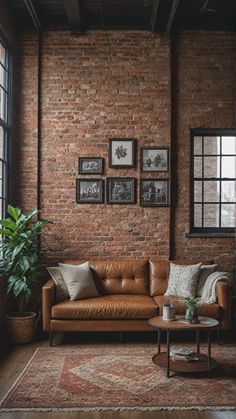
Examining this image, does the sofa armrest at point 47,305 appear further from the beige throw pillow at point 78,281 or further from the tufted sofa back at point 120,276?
the tufted sofa back at point 120,276

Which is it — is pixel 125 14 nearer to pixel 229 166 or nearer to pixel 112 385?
pixel 229 166

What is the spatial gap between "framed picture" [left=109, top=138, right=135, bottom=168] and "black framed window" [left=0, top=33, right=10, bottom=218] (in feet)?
4.93

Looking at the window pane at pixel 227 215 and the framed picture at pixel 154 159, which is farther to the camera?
the window pane at pixel 227 215

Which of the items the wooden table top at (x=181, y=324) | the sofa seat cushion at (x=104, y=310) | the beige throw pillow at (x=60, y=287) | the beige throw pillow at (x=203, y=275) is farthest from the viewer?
the beige throw pillow at (x=203, y=275)

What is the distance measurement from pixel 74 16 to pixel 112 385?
4.70m

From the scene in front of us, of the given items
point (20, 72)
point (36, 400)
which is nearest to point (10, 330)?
point (36, 400)

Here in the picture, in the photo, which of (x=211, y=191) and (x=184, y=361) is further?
(x=211, y=191)

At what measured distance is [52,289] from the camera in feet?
17.7

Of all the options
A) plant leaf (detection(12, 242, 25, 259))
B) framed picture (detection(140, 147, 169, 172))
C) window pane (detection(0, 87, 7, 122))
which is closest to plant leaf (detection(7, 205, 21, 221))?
plant leaf (detection(12, 242, 25, 259))

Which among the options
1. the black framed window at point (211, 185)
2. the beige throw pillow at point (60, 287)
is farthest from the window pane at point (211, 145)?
the beige throw pillow at point (60, 287)

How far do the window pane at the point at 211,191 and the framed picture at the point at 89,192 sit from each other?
159cm

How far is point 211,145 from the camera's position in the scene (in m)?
6.68

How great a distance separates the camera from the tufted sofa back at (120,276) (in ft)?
19.8

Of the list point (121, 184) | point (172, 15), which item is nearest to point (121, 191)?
point (121, 184)
